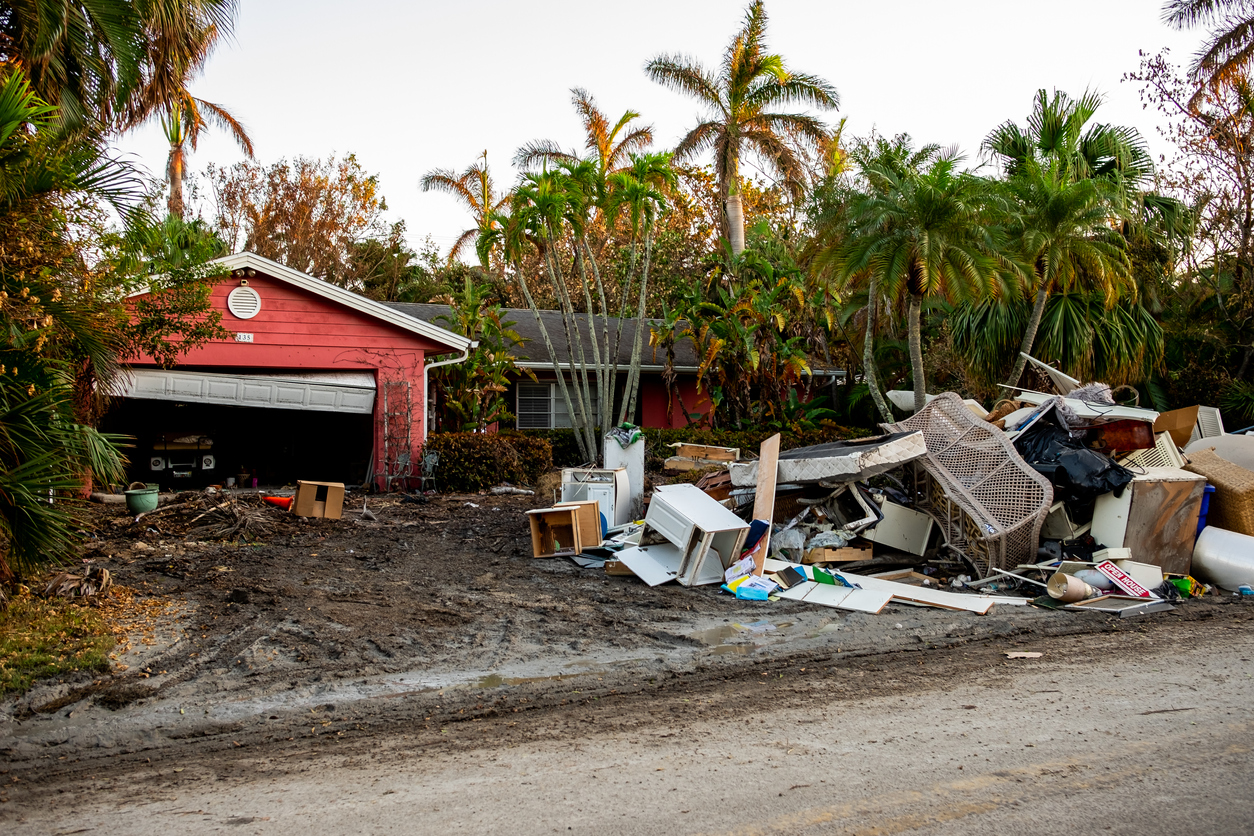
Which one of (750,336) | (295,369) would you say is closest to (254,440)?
(295,369)

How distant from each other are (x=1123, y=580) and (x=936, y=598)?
5.88 ft

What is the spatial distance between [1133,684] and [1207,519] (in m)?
4.88

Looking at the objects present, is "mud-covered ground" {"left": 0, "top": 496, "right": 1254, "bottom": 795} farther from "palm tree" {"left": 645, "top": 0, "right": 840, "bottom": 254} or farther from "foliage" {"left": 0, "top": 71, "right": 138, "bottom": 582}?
"palm tree" {"left": 645, "top": 0, "right": 840, "bottom": 254}

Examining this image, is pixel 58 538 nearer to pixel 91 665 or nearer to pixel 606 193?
pixel 91 665

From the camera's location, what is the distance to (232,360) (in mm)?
14672

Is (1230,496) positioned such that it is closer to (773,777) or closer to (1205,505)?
(1205,505)

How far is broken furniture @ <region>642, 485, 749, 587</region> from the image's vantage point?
8.20 m

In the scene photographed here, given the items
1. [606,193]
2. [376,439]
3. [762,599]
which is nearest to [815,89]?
[606,193]

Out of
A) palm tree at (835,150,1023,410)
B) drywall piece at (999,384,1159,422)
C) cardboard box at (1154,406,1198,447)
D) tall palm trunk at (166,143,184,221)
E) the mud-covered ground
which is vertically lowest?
the mud-covered ground

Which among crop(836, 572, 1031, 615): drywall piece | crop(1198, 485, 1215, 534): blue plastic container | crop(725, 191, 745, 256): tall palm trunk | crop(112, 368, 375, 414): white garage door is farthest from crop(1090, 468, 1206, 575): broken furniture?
crop(725, 191, 745, 256): tall palm trunk

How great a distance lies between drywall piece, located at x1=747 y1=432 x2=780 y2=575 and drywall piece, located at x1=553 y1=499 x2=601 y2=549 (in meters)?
1.83

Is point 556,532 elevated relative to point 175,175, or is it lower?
lower

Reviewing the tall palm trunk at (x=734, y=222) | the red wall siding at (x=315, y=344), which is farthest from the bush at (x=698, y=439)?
the tall palm trunk at (x=734, y=222)

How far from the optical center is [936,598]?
756cm
